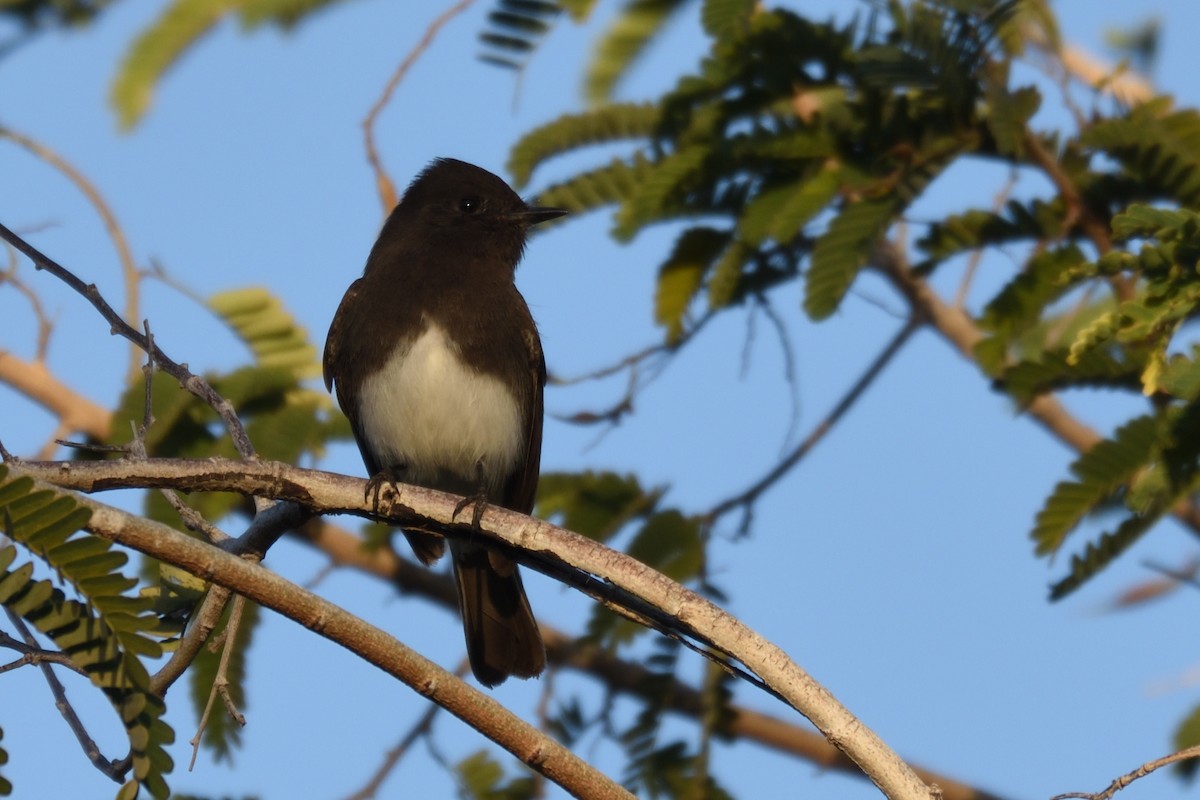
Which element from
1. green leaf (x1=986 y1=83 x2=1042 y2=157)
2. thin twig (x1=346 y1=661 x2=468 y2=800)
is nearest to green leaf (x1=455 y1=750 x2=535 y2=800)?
thin twig (x1=346 y1=661 x2=468 y2=800)

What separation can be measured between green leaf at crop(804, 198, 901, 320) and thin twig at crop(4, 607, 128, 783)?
2661mm

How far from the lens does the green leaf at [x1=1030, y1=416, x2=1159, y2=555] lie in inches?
169

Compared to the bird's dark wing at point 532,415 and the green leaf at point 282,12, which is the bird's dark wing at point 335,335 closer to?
the bird's dark wing at point 532,415

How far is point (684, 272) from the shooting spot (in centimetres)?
546

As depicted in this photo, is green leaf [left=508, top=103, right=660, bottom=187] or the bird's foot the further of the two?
green leaf [left=508, top=103, right=660, bottom=187]

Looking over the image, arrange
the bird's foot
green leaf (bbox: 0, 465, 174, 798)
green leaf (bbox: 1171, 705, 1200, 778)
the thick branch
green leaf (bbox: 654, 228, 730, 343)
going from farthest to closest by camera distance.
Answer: green leaf (bbox: 654, 228, 730, 343) → green leaf (bbox: 1171, 705, 1200, 778) → the bird's foot → the thick branch → green leaf (bbox: 0, 465, 174, 798)

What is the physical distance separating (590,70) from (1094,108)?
7.66 feet

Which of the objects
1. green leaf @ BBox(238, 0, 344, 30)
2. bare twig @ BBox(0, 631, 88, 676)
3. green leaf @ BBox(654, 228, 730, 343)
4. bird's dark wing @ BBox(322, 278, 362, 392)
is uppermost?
green leaf @ BBox(238, 0, 344, 30)

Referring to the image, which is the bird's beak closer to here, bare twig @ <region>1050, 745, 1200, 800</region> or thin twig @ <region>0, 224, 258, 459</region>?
thin twig @ <region>0, 224, 258, 459</region>

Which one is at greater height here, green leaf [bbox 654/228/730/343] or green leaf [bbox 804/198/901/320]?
green leaf [bbox 654/228/730/343]

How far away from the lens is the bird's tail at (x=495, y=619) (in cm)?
550

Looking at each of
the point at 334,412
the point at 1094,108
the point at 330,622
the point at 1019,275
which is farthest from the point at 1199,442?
the point at 334,412

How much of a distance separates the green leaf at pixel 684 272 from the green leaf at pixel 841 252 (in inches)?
22.1

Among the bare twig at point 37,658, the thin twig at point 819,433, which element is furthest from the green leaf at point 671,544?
the bare twig at point 37,658
